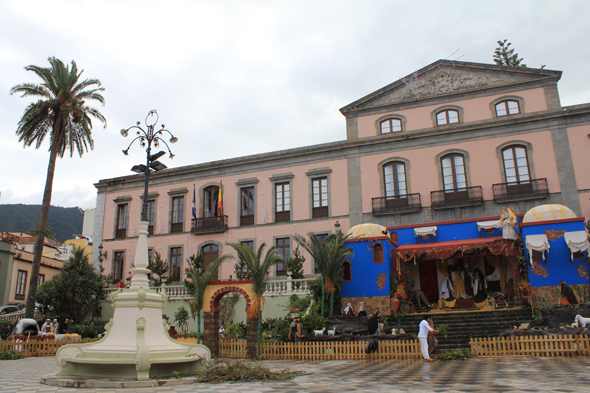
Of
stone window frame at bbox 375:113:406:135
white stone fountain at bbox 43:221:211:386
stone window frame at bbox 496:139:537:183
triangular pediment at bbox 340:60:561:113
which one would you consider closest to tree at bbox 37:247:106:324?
white stone fountain at bbox 43:221:211:386

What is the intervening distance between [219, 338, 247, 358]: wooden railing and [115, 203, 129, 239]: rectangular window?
17.9 m

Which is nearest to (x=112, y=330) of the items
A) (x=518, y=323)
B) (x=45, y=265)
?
(x=518, y=323)

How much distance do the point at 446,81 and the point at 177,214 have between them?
18546 millimetres

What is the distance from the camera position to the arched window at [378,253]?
20.5 m

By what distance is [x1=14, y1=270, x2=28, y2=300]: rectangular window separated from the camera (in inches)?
1313

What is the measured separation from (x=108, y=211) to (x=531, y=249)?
26.6 metres

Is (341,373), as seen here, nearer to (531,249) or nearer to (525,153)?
(531,249)

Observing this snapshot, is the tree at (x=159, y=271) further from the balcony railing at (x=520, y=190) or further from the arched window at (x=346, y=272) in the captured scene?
the balcony railing at (x=520, y=190)

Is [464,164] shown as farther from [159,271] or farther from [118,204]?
[118,204]

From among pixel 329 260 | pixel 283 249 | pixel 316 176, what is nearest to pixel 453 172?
pixel 316 176

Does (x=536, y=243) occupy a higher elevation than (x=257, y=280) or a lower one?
higher

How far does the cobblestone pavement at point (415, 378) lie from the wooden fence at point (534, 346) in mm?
719

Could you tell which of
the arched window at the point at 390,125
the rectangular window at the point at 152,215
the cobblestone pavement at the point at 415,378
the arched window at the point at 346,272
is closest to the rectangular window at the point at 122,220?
the rectangular window at the point at 152,215

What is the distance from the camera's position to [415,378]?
945 centimetres
